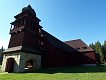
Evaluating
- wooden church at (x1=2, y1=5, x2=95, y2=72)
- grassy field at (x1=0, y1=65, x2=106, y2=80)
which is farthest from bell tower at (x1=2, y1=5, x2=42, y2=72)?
grassy field at (x1=0, y1=65, x2=106, y2=80)

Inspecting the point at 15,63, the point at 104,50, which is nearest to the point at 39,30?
the point at 15,63

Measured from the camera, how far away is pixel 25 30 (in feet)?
81.4

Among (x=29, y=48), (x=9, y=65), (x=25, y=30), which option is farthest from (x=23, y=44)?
(x=9, y=65)

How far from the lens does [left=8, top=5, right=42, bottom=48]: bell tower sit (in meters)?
24.7

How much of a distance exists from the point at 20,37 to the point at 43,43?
7.11m

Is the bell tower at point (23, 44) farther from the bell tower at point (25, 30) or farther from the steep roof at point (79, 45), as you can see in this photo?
the steep roof at point (79, 45)

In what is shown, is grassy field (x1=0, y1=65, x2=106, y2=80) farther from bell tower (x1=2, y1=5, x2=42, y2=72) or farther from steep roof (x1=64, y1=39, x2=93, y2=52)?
steep roof (x1=64, y1=39, x2=93, y2=52)

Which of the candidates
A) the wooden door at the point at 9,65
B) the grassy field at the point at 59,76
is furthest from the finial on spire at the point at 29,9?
the grassy field at the point at 59,76

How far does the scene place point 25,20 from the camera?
1004 inches

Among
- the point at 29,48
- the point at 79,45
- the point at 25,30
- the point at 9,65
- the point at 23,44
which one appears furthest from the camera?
the point at 79,45

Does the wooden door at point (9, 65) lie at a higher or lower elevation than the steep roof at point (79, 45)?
lower

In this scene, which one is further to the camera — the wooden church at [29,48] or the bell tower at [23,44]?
the wooden church at [29,48]

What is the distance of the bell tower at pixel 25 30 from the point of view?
2469 cm

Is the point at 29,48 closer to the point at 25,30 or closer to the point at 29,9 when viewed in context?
the point at 25,30
